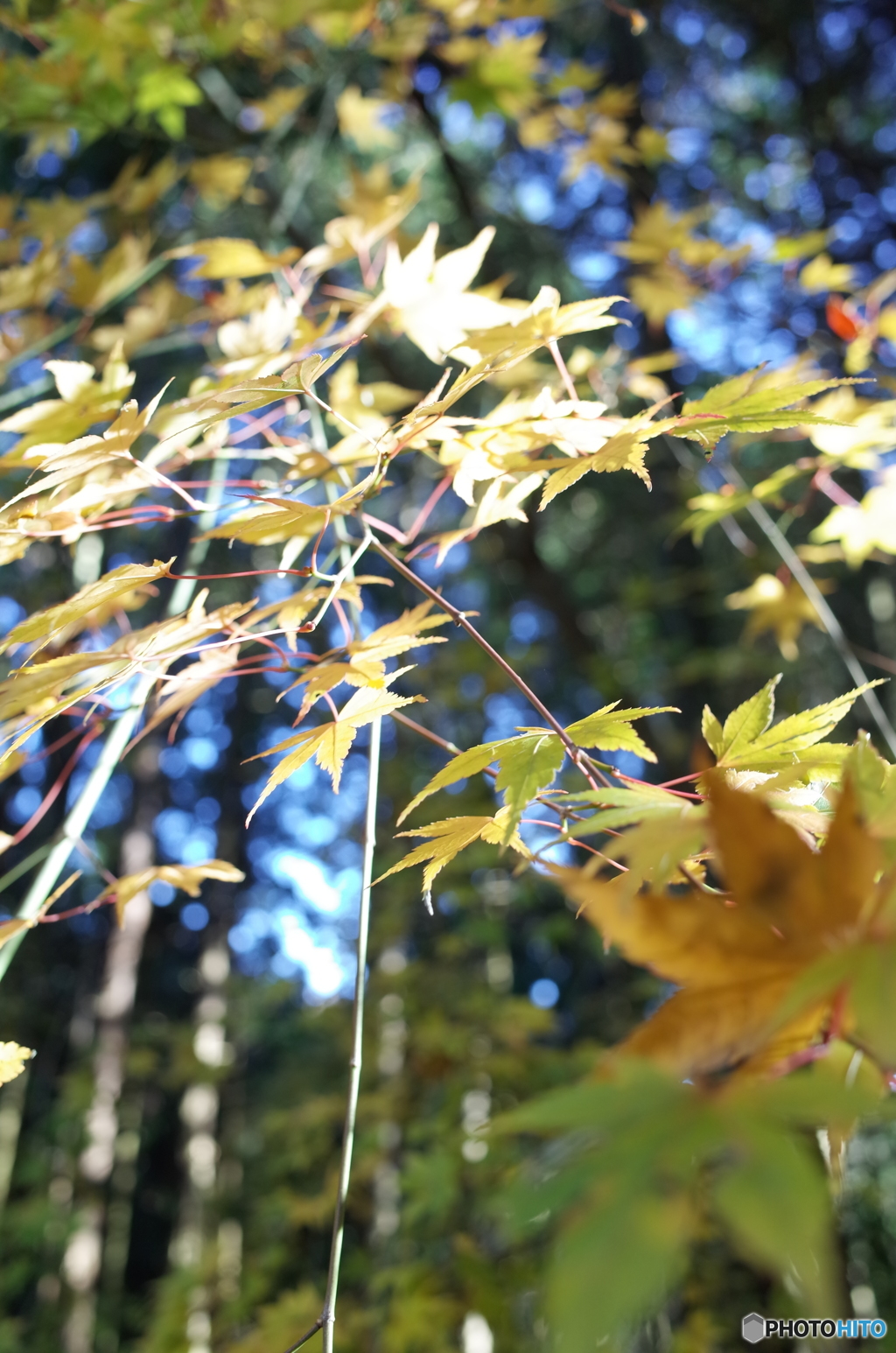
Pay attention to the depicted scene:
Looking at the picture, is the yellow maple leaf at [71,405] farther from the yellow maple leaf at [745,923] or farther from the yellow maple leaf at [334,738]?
the yellow maple leaf at [745,923]

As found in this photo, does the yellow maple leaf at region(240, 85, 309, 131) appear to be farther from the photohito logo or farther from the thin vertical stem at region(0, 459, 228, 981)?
the photohito logo

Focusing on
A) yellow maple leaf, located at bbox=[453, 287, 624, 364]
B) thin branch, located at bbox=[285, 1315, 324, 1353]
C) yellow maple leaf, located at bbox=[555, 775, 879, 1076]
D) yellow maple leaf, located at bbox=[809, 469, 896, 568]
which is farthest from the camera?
yellow maple leaf, located at bbox=[809, 469, 896, 568]

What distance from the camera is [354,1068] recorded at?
450 millimetres

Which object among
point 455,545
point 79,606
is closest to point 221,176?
point 455,545

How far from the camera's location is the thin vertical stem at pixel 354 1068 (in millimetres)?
391

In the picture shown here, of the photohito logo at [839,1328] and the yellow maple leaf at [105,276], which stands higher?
the yellow maple leaf at [105,276]

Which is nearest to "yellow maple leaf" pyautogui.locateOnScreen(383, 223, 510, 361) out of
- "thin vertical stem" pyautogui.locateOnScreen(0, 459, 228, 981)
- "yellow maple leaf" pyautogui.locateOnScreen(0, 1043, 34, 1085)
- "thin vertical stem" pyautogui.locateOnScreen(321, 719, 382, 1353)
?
"thin vertical stem" pyautogui.locateOnScreen(0, 459, 228, 981)

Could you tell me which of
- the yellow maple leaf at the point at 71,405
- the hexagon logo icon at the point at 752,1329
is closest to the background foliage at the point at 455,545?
the yellow maple leaf at the point at 71,405

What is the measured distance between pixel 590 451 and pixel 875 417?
40 centimetres

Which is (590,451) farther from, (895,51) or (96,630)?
(895,51)

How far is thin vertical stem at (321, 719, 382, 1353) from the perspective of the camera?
391mm

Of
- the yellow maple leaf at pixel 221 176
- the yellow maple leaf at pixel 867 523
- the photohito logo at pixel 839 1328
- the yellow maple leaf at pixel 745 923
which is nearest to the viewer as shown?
the yellow maple leaf at pixel 745 923

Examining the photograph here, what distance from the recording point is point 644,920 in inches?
9.6

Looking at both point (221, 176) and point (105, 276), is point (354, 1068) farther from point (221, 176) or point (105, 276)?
point (221, 176)
